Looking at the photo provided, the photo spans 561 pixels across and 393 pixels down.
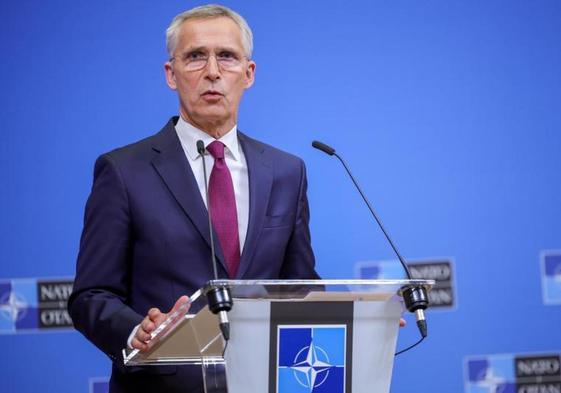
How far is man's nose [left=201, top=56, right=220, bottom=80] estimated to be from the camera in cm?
240

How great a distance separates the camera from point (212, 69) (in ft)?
7.88

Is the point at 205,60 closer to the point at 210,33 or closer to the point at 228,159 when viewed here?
the point at 210,33

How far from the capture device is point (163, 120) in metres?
3.27

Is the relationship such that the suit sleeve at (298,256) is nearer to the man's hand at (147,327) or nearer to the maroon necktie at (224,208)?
the maroon necktie at (224,208)

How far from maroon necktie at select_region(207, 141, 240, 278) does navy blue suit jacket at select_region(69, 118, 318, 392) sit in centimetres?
3

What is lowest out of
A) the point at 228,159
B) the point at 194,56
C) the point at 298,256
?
the point at 298,256

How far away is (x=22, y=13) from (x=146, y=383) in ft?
5.47

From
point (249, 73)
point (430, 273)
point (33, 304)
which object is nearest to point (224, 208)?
point (249, 73)

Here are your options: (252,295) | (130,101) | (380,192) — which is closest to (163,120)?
(130,101)

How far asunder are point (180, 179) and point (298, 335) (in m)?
0.75

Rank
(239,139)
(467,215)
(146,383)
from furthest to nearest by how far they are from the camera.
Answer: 1. (467,215)
2. (239,139)
3. (146,383)

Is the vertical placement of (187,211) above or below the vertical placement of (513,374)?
above

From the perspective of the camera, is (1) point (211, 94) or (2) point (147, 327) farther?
(1) point (211, 94)

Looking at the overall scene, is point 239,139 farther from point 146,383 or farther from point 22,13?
point 22,13
